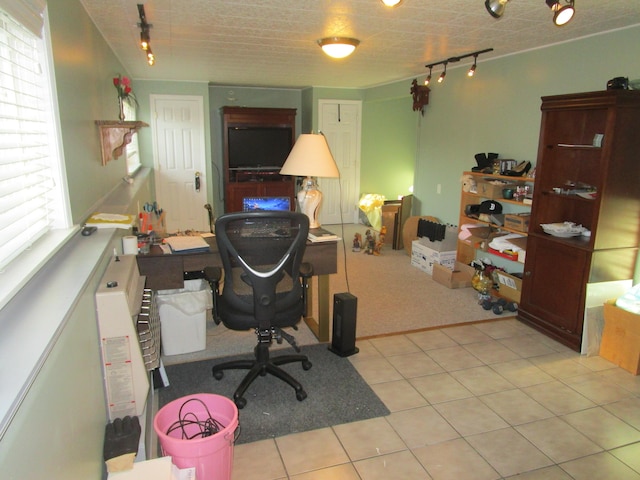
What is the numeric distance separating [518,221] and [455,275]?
2.95ft

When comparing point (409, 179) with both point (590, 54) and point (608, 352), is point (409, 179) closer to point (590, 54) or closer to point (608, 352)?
point (590, 54)

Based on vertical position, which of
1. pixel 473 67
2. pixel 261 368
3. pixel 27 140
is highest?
pixel 473 67

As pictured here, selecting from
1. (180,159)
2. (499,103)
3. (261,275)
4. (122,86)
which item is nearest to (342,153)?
(180,159)

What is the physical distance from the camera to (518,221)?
410 cm

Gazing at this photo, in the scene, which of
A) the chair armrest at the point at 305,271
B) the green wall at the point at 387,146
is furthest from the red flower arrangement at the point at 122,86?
the green wall at the point at 387,146

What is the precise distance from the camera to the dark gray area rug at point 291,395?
7.97 feet

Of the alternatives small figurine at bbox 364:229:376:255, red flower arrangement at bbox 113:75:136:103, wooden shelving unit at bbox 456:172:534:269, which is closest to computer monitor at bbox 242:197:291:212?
red flower arrangement at bbox 113:75:136:103

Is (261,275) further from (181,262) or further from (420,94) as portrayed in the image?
(420,94)

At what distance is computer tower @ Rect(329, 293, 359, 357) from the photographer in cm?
309

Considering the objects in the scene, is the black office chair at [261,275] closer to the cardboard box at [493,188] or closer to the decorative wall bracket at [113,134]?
the decorative wall bracket at [113,134]

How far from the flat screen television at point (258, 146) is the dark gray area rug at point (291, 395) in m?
4.59

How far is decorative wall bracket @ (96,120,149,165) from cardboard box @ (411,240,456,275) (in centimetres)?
333

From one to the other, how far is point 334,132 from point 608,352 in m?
5.19

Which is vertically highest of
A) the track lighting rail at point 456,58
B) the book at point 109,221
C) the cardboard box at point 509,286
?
the track lighting rail at point 456,58
